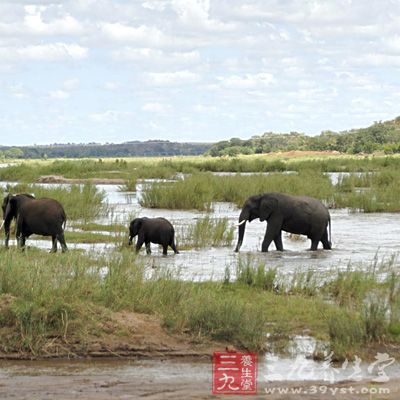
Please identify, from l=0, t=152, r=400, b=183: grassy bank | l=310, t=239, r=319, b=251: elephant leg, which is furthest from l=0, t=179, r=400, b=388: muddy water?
l=0, t=152, r=400, b=183: grassy bank

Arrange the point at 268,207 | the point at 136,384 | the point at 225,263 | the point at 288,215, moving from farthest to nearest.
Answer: the point at 288,215
the point at 268,207
the point at 225,263
the point at 136,384

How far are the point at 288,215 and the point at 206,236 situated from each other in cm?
159

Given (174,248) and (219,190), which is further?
(219,190)

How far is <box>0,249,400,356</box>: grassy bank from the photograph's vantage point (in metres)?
9.25

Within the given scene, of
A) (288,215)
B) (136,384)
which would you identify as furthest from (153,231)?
(136,384)

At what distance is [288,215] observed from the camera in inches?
717

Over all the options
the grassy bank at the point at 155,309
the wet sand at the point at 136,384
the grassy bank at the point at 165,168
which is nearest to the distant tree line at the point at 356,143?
the grassy bank at the point at 165,168

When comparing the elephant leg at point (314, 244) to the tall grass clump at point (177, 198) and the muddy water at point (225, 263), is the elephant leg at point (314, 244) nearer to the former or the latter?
the muddy water at point (225, 263)

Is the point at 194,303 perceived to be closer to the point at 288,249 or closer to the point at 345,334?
the point at 345,334

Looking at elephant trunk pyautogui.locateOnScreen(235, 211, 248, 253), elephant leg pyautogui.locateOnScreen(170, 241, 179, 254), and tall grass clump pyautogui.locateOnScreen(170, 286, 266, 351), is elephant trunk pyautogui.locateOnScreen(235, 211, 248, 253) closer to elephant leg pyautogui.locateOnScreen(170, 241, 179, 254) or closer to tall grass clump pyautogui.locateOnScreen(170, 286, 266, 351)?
elephant leg pyautogui.locateOnScreen(170, 241, 179, 254)

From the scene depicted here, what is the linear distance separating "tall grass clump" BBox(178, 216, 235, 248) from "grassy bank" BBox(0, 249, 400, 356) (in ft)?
22.9

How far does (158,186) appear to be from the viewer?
28922mm

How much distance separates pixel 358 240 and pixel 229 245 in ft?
9.19

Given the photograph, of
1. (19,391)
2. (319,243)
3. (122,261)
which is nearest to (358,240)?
(319,243)
